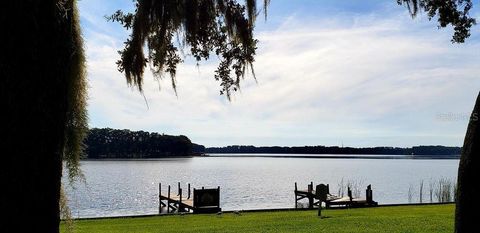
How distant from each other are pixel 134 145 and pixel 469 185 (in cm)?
18783

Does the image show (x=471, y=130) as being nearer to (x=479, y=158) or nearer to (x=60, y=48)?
(x=479, y=158)

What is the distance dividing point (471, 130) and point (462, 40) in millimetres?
3441

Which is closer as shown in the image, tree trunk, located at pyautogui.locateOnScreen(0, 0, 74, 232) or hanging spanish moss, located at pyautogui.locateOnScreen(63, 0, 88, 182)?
tree trunk, located at pyautogui.locateOnScreen(0, 0, 74, 232)

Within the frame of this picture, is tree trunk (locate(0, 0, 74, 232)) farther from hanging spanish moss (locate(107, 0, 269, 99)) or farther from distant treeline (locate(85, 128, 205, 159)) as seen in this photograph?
distant treeline (locate(85, 128, 205, 159))

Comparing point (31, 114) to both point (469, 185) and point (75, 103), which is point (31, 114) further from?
point (469, 185)

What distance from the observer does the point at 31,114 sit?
3041 millimetres

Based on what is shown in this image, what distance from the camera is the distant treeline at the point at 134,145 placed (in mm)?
175375

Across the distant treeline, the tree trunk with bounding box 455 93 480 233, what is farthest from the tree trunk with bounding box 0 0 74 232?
the distant treeline

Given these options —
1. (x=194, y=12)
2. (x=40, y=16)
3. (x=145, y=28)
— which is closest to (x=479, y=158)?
(x=194, y=12)

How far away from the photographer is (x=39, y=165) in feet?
10.1

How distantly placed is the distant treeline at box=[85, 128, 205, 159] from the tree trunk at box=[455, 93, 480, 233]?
167 metres

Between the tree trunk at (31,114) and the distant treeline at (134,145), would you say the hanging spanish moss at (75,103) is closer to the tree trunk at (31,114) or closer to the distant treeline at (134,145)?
the tree trunk at (31,114)

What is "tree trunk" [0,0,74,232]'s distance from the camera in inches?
116

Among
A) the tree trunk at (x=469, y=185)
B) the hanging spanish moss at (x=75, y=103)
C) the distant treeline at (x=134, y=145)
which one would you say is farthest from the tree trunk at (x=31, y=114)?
the distant treeline at (x=134, y=145)
